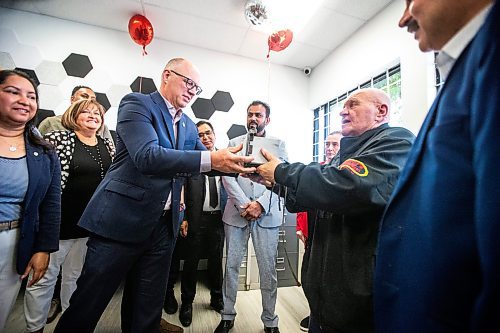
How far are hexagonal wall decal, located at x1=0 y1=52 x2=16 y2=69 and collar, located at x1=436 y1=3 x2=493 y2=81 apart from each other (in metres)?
3.45

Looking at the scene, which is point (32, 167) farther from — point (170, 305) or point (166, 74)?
point (170, 305)

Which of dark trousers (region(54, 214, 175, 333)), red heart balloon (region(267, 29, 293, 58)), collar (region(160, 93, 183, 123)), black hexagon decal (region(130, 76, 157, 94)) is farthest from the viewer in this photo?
black hexagon decal (region(130, 76, 157, 94))

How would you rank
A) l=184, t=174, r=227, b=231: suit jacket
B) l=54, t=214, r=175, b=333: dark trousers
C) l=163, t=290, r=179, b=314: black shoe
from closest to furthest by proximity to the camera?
l=54, t=214, r=175, b=333: dark trousers, l=163, t=290, r=179, b=314: black shoe, l=184, t=174, r=227, b=231: suit jacket

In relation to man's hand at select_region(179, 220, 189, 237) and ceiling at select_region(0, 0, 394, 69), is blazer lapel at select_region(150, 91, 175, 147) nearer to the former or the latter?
man's hand at select_region(179, 220, 189, 237)

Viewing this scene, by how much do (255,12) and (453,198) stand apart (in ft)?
7.82

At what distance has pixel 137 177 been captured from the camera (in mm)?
1064

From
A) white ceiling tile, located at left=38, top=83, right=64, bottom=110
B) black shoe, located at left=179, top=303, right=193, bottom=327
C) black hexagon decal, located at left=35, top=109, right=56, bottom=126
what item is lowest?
black shoe, located at left=179, top=303, right=193, bottom=327

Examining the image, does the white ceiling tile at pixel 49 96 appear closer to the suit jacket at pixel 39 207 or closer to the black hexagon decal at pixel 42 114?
the black hexagon decal at pixel 42 114

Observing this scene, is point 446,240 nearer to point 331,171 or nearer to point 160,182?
point 331,171

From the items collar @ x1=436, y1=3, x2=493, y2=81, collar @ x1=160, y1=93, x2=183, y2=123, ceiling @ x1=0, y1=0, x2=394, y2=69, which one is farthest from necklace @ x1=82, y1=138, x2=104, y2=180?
collar @ x1=436, y1=3, x2=493, y2=81

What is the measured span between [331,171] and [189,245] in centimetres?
157

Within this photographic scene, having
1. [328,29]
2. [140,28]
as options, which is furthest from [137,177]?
[328,29]

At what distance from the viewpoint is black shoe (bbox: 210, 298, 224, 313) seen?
76.3 inches

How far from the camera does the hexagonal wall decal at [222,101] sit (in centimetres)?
295
